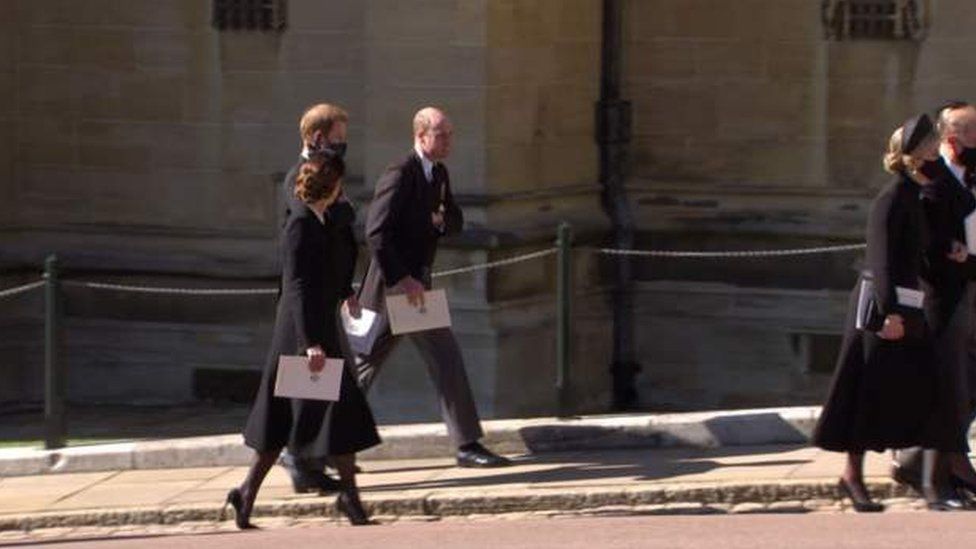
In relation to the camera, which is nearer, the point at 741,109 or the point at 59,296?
the point at 59,296

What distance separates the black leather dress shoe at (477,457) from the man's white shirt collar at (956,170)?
2.81m

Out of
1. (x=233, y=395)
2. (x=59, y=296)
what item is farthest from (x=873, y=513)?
(x=233, y=395)

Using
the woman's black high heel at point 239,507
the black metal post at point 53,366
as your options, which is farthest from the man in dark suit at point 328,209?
the black metal post at point 53,366

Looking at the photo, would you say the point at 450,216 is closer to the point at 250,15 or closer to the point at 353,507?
the point at 353,507

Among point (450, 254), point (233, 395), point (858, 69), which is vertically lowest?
point (233, 395)

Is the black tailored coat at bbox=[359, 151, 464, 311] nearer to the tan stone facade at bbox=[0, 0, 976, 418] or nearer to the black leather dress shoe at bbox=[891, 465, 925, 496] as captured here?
the black leather dress shoe at bbox=[891, 465, 925, 496]

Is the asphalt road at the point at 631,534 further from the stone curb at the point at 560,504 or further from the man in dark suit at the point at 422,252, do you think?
the man in dark suit at the point at 422,252

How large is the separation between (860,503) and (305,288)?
8.75 feet

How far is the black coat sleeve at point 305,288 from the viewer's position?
40.4 feet

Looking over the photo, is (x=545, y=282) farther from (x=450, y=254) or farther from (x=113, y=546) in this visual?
(x=113, y=546)

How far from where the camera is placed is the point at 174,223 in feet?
61.5

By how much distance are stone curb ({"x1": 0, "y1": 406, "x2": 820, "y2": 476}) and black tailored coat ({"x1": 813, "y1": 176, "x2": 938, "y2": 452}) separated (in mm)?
1569

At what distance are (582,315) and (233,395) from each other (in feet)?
7.97

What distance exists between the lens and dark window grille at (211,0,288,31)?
719 inches
